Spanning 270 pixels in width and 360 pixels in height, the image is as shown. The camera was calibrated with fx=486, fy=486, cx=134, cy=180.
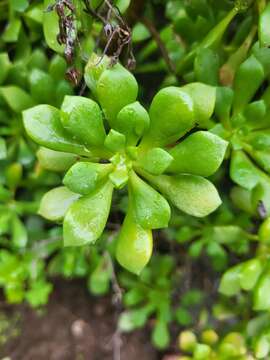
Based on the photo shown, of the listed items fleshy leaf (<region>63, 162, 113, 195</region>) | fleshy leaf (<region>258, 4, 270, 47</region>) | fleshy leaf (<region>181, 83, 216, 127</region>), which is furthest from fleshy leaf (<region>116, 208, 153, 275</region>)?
fleshy leaf (<region>258, 4, 270, 47</region>)

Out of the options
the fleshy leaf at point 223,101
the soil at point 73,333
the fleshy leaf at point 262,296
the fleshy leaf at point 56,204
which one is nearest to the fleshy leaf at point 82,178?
the fleshy leaf at point 56,204

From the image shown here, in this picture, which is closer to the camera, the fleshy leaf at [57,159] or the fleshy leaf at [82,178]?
the fleshy leaf at [82,178]

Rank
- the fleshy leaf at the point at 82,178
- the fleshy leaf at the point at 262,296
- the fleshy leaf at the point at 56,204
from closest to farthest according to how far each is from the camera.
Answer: the fleshy leaf at the point at 82,178
the fleshy leaf at the point at 56,204
the fleshy leaf at the point at 262,296

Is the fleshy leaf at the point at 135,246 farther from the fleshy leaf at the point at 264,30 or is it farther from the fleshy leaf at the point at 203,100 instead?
the fleshy leaf at the point at 264,30

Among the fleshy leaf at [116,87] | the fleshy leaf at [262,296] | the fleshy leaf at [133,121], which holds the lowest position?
the fleshy leaf at [262,296]

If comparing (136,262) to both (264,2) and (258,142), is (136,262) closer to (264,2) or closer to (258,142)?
(258,142)

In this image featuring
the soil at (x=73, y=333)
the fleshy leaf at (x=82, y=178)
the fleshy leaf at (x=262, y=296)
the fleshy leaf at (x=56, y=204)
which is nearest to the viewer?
the fleshy leaf at (x=82, y=178)
